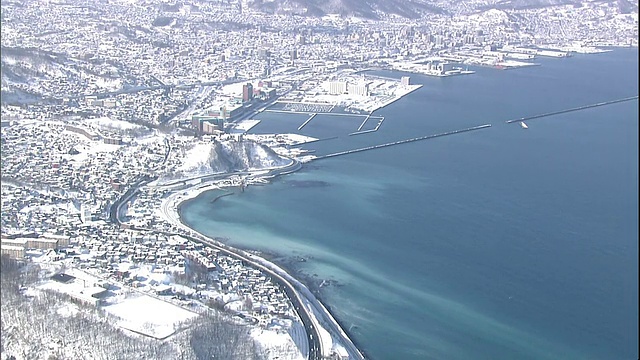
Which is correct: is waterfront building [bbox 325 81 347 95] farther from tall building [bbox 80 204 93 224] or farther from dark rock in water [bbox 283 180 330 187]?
tall building [bbox 80 204 93 224]

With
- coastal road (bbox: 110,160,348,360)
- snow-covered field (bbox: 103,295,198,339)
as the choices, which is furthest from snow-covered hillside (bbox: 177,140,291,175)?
snow-covered field (bbox: 103,295,198,339)

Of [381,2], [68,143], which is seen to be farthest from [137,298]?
[381,2]

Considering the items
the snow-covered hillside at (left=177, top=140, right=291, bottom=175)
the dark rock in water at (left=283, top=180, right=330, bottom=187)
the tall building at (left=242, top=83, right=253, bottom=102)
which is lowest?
the dark rock in water at (left=283, top=180, right=330, bottom=187)

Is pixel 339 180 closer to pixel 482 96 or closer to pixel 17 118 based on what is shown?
pixel 17 118

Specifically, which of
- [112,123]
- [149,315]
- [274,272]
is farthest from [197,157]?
[149,315]

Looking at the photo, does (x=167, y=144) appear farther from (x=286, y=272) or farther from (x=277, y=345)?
(x=277, y=345)

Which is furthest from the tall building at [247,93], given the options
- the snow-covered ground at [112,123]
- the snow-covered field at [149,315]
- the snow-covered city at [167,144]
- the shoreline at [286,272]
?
the snow-covered field at [149,315]

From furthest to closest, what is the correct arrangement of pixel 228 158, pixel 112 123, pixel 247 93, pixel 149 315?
pixel 247 93 < pixel 112 123 < pixel 228 158 < pixel 149 315
